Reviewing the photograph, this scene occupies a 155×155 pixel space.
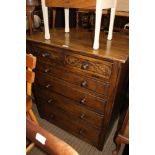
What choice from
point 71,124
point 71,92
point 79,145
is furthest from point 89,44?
point 79,145

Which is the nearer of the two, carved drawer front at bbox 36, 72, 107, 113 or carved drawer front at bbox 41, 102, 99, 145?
carved drawer front at bbox 36, 72, 107, 113

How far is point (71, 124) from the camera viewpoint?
62.1 inches

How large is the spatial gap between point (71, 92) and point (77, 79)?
0.52 feet

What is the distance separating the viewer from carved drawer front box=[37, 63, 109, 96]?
1145mm

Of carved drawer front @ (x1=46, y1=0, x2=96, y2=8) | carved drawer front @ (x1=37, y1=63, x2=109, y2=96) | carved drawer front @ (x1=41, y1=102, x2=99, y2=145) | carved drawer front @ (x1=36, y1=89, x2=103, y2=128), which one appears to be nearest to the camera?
carved drawer front @ (x1=46, y1=0, x2=96, y2=8)

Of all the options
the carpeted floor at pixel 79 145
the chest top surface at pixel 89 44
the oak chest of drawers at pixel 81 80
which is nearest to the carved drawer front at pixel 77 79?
the oak chest of drawers at pixel 81 80

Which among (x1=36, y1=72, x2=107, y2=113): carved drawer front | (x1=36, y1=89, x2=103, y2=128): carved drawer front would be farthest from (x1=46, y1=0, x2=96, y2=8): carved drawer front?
(x1=36, y1=89, x2=103, y2=128): carved drawer front

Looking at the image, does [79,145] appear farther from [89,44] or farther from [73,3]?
[73,3]

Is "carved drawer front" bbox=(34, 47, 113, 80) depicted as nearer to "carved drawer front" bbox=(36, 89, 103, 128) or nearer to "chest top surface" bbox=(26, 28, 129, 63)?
"chest top surface" bbox=(26, 28, 129, 63)
